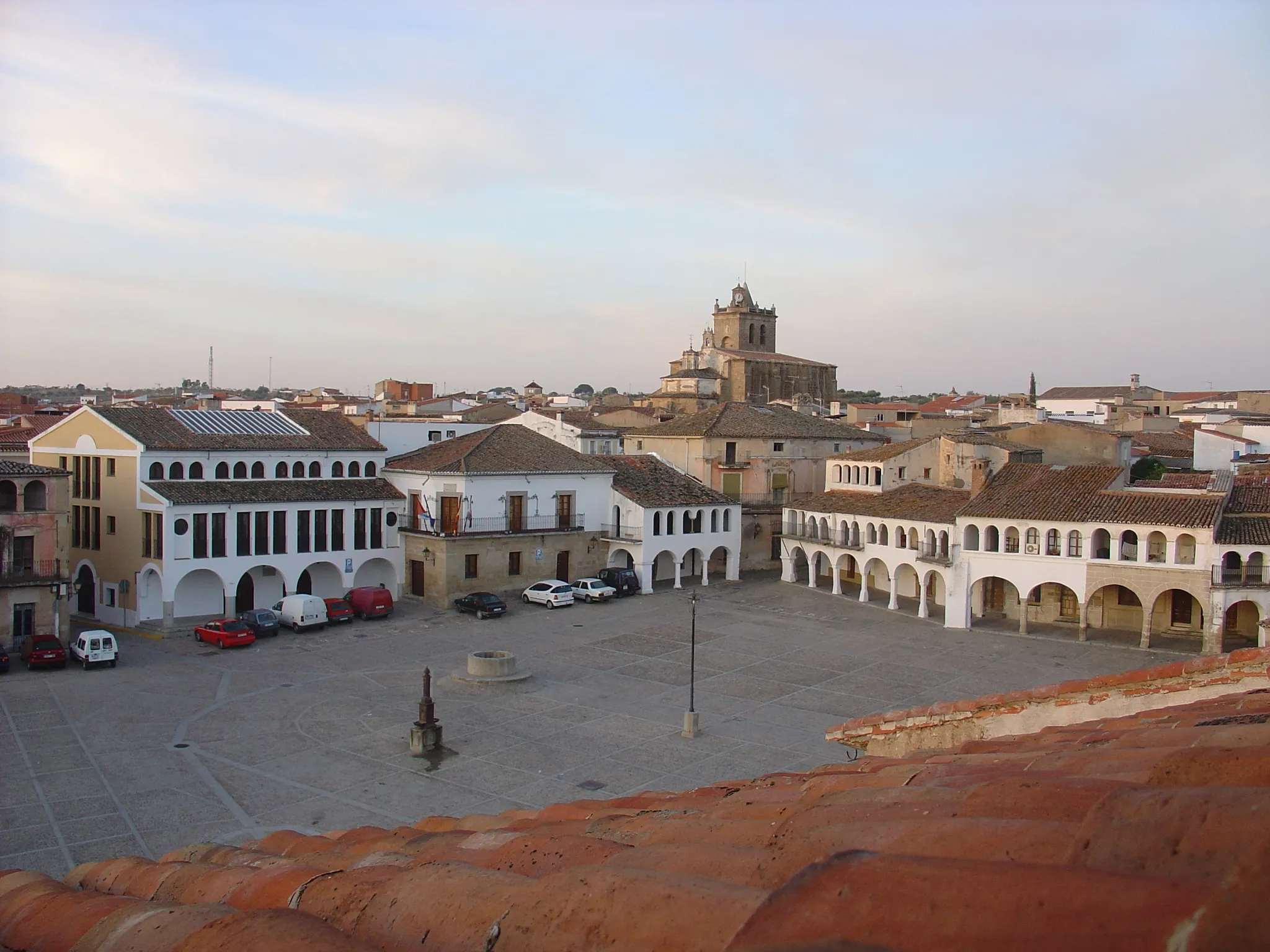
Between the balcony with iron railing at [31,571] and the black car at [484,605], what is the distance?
12.6 metres

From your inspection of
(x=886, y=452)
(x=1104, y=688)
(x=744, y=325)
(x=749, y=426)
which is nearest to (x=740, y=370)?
(x=744, y=325)

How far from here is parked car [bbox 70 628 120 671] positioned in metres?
26.8

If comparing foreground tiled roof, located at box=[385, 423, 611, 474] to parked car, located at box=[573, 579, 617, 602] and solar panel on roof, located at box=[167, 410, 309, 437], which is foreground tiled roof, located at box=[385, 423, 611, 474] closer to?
solar panel on roof, located at box=[167, 410, 309, 437]

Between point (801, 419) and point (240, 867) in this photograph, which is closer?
point (240, 867)

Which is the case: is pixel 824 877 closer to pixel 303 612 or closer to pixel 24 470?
pixel 303 612

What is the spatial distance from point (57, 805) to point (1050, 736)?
16.9 meters

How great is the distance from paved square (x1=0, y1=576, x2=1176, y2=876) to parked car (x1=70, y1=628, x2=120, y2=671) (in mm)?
478

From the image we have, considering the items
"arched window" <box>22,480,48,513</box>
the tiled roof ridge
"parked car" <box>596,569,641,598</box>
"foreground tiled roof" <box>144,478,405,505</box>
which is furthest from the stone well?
the tiled roof ridge

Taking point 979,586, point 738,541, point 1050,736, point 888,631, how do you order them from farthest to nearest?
1. point 738,541
2. point 979,586
3. point 888,631
4. point 1050,736

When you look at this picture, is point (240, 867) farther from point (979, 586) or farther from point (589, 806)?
point (979, 586)

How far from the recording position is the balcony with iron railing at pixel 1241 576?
1089 inches

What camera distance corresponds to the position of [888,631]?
33000 millimetres

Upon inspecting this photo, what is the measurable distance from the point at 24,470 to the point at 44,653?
5.70 meters

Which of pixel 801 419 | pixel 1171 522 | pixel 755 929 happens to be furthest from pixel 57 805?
pixel 801 419
